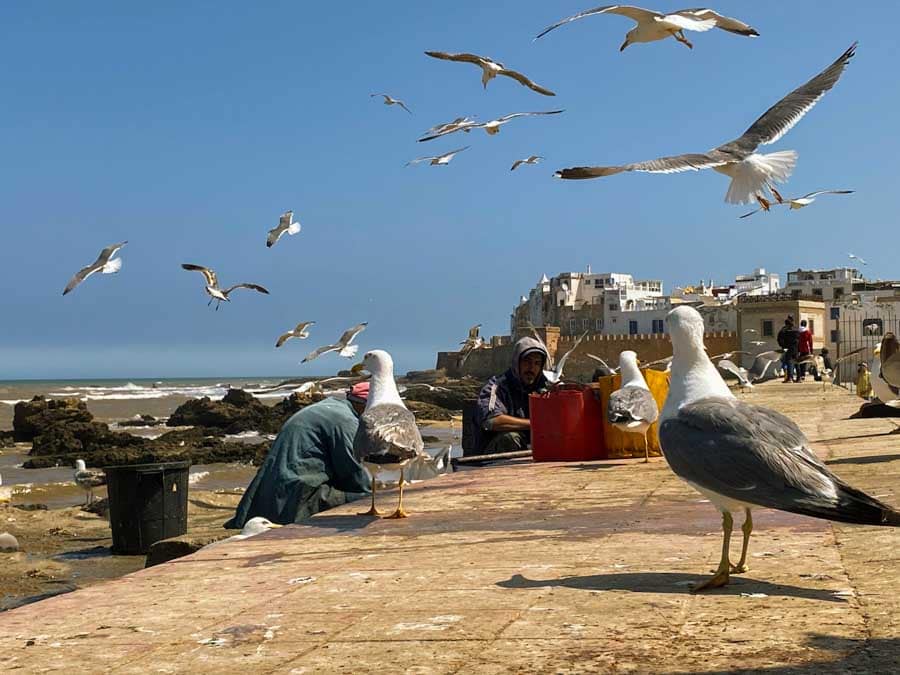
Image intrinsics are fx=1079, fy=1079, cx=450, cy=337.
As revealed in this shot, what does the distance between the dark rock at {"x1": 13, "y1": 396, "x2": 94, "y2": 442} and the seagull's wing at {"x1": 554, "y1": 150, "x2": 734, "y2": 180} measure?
2172 centimetres

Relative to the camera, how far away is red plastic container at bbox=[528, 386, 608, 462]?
919 centimetres

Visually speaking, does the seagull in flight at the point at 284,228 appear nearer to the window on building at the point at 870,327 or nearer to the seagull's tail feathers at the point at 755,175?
the seagull's tail feathers at the point at 755,175

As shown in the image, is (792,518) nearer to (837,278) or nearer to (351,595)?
(351,595)

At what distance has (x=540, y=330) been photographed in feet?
218

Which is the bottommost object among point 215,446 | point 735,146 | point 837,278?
point 215,446

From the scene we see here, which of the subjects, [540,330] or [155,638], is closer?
[155,638]

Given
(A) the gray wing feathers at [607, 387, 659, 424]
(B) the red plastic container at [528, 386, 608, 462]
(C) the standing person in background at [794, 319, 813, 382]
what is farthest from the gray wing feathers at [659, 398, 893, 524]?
(C) the standing person in background at [794, 319, 813, 382]

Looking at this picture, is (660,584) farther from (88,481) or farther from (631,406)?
(88,481)

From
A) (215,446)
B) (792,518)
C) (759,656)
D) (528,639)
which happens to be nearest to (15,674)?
(528,639)

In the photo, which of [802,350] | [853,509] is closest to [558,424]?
[853,509]

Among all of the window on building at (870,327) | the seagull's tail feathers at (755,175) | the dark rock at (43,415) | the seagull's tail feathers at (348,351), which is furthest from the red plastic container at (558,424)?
the window on building at (870,327)

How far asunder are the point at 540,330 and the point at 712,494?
205ft

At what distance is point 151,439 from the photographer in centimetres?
2650

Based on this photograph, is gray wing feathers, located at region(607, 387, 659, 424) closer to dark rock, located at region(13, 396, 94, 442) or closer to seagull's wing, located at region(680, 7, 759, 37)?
seagull's wing, located at region(680, 7, 759, 37)
